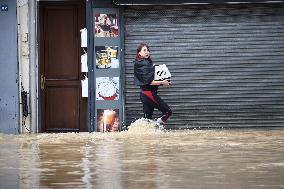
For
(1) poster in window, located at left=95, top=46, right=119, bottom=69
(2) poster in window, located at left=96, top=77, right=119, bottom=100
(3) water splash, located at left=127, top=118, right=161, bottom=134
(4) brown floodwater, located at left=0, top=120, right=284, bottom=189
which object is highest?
(1) poster in window, located at left=95, top=46, right=119, bottom=69

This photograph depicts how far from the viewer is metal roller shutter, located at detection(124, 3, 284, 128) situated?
1641 centimetres

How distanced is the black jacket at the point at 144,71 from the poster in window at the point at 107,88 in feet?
4.05

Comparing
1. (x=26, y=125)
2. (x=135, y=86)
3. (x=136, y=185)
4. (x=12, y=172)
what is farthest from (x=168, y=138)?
(x=136, y=185)

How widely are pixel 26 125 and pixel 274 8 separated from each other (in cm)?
610

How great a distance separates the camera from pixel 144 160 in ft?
30.4

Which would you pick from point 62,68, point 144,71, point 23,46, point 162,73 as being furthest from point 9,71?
point 162,73

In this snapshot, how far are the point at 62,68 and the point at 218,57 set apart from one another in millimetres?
3596

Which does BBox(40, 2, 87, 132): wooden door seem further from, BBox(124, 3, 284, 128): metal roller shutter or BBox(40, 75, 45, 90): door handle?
BBox(124, 3, 284, 128): metal roller shutter

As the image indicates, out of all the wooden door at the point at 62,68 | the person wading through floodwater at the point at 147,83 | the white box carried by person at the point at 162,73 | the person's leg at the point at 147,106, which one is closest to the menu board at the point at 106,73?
the wooden door at the point at 62,68

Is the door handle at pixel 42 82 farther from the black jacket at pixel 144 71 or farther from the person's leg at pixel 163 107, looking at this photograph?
the person's leg at pixel 163 107

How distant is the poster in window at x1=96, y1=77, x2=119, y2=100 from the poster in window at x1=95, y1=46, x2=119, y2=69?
291 millimetres

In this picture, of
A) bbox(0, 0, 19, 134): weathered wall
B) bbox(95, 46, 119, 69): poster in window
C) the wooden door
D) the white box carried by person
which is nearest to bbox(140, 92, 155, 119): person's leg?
the white box carried by person

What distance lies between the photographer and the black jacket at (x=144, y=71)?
15.2 meters

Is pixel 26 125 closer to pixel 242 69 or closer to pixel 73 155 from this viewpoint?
pixel 242 69
